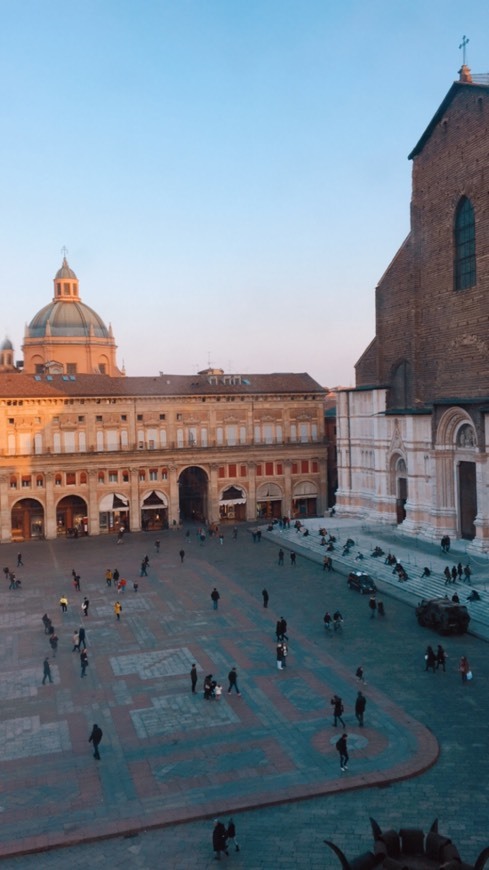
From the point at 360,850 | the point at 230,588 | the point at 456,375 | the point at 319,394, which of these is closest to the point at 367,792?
the point at 360,850

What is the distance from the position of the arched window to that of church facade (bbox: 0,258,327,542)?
21.9 meters

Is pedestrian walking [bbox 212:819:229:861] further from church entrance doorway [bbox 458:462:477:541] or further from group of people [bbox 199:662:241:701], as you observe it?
church entrance doorway [bbox 458:462:477:541]

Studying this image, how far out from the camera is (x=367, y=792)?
1850 centimetres

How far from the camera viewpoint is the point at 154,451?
64.4m

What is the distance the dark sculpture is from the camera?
1111cm

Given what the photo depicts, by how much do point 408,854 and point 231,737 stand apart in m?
10.5

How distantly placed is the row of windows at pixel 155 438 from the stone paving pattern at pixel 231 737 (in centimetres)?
2554

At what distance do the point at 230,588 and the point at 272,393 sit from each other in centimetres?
2963

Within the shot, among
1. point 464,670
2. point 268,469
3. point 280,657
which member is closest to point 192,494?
point 268,469

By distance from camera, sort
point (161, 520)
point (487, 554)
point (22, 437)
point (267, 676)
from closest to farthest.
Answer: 1. point (267, 676)
2. point (487, 554)
3. point (22, 437)
4. point (161, 520)

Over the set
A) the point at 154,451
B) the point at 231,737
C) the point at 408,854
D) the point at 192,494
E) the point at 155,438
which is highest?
the point at 155,438

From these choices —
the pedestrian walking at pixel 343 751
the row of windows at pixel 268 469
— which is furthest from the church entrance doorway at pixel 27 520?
the pedestrian walking at pixel 343 751

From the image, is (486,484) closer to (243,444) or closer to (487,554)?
(487,554)

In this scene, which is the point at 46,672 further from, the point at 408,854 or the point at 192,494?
the point at 192,494
